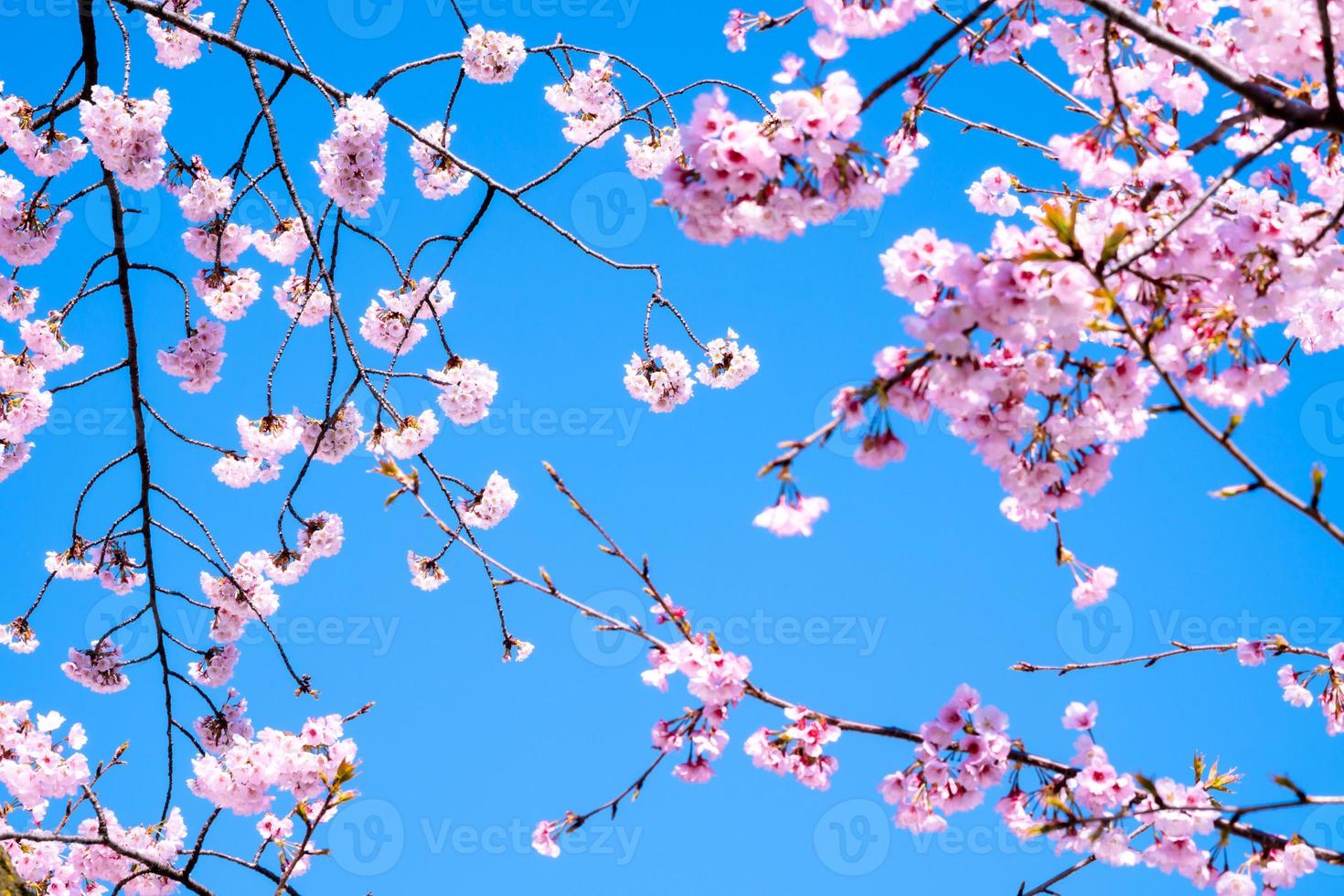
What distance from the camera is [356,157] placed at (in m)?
3.99

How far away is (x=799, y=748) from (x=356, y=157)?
9.21 ft

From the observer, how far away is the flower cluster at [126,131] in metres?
4.09

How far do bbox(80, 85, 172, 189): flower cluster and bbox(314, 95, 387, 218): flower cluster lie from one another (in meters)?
0.74

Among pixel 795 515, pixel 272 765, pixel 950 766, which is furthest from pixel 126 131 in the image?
Answer: pixel 950 766

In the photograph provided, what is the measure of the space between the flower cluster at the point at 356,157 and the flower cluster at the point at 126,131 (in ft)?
2.42

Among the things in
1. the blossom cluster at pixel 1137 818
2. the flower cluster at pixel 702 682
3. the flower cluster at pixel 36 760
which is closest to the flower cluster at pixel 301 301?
the flower cluster at pixel 36 760

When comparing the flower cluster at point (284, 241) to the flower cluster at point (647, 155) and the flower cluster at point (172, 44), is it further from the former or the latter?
the flower cluster at point (647, 155)

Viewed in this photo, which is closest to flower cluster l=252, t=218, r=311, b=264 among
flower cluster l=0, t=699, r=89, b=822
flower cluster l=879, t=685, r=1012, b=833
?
flower cluster l=0, t=699, r=89, b=822

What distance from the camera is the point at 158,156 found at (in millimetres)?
4246

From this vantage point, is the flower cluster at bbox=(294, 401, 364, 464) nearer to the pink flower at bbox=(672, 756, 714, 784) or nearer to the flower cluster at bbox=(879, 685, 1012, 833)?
the pink flower at bbox=(672, 756, 714, 784)

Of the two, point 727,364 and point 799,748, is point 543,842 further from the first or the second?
point 727,364

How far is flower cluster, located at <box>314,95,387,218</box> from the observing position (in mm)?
3863

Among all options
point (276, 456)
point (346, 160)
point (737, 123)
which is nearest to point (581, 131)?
point (346, 160)

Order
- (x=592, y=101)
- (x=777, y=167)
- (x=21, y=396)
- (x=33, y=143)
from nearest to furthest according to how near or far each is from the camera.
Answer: (x=777, y=167) → (x=33, y=143) → (x=21, y=396) → (x=592, y=101)
